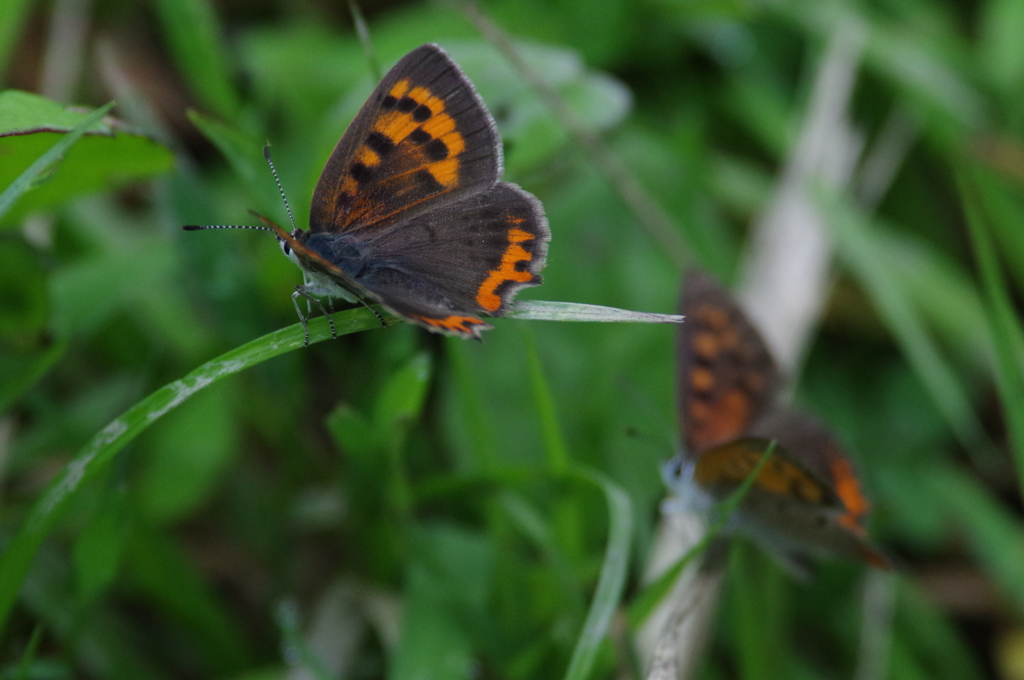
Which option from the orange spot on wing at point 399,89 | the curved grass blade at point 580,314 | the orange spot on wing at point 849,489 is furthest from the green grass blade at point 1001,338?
the orange spot on wing at point 399,89

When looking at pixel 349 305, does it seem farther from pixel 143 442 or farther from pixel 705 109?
pixel 705 109

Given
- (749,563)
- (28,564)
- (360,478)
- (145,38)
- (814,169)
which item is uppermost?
(145,38)

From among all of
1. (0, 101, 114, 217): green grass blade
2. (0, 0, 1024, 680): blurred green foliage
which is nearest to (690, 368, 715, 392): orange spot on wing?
(0, 0, 1024, 680): blurred green foliage

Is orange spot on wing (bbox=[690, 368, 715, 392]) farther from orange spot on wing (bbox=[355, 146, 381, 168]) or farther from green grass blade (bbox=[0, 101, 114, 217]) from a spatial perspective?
green grass blade (bbox=[0, 101, 114, 217])

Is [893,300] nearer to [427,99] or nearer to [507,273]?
[507,273]

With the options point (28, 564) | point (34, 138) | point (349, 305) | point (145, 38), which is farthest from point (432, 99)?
point (145, 38)

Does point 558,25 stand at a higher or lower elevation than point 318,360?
higher

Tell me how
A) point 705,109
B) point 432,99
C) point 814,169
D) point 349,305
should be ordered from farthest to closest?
point 705,109
point 814,169
point 349,305
point 432,99
